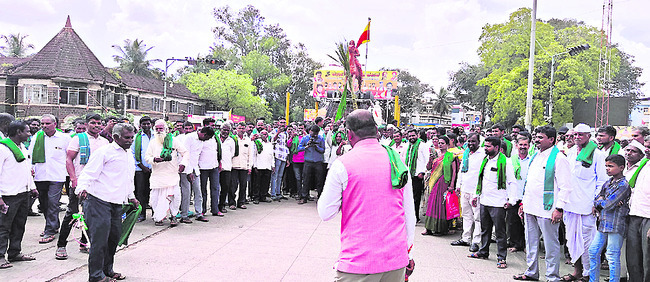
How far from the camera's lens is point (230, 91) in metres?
43.5

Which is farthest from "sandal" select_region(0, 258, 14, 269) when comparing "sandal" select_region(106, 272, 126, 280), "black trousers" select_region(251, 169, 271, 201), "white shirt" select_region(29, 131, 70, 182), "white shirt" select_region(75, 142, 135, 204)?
"black trousers" select_region(251, 169, 271, 201)

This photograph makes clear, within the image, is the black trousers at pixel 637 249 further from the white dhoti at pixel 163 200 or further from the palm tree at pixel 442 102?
the palm tree at pixel 442 102

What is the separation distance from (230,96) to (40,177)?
38.0 m

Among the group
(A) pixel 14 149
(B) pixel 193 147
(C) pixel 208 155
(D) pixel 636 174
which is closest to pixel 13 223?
(A) pixel 14 149

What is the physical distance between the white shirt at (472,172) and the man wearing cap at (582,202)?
1.33 m

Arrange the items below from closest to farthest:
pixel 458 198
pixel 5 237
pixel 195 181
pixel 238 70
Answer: pixel 5 237 → pixel 458 198 → pixel 195 181 → pixel 238 70

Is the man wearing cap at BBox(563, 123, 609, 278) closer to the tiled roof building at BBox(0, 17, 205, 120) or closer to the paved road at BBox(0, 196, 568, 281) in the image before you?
the paved road at BBox(0, 196, 568, 281)

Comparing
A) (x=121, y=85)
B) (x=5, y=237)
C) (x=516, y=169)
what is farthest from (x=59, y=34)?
(x=516, y=169)

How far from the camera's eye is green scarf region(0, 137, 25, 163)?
16.6 ft

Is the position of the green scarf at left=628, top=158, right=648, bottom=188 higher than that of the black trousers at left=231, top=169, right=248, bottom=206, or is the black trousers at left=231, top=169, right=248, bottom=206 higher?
the green scarf at left=628, top=158, right=648, bottom=188

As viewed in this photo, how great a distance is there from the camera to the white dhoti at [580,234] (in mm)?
5215

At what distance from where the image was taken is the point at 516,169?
20.2 ft

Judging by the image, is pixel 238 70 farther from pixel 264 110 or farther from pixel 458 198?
pixel 458 198

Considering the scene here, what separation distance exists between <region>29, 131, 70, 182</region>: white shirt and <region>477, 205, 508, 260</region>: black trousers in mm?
6078
